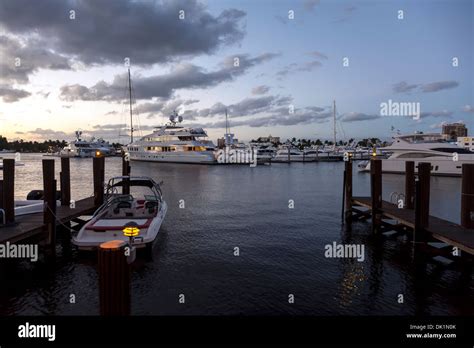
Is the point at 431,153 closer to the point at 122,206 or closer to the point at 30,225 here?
the point at 122,206

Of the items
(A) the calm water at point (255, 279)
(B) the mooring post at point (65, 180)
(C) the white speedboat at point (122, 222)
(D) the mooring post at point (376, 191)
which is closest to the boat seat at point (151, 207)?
(C) the white speedboat at point (122, 222)

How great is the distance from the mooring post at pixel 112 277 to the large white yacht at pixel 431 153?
163 ft

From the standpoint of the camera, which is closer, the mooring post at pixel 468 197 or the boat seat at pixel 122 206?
the mooring post at pixel 468 197

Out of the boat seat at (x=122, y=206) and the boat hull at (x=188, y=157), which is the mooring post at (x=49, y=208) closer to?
the boat seat at (x=122, y=206)

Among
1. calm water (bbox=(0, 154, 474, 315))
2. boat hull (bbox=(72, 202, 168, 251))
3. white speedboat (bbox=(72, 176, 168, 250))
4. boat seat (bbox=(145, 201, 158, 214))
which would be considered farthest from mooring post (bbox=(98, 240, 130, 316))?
boat seat (bbox=(145, 201, 158, 214))

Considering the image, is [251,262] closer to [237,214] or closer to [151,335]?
[151,335]

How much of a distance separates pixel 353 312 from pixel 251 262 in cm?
458

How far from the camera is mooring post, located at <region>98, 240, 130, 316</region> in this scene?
5527 mm

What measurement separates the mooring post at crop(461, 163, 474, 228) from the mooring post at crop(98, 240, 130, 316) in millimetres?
11358

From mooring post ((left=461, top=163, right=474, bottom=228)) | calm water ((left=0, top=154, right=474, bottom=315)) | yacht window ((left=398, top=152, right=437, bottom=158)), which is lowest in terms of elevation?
calm water ((left=0, top=154, right=474, bottom=315))

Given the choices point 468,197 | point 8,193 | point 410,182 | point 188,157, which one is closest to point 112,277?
point 8,193

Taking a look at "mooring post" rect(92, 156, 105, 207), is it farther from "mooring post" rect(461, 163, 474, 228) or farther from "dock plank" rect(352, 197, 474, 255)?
"mooring post" rect(461, 163, 474, 228)

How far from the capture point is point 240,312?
8719 millimetres

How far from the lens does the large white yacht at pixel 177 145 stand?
3214 inches
